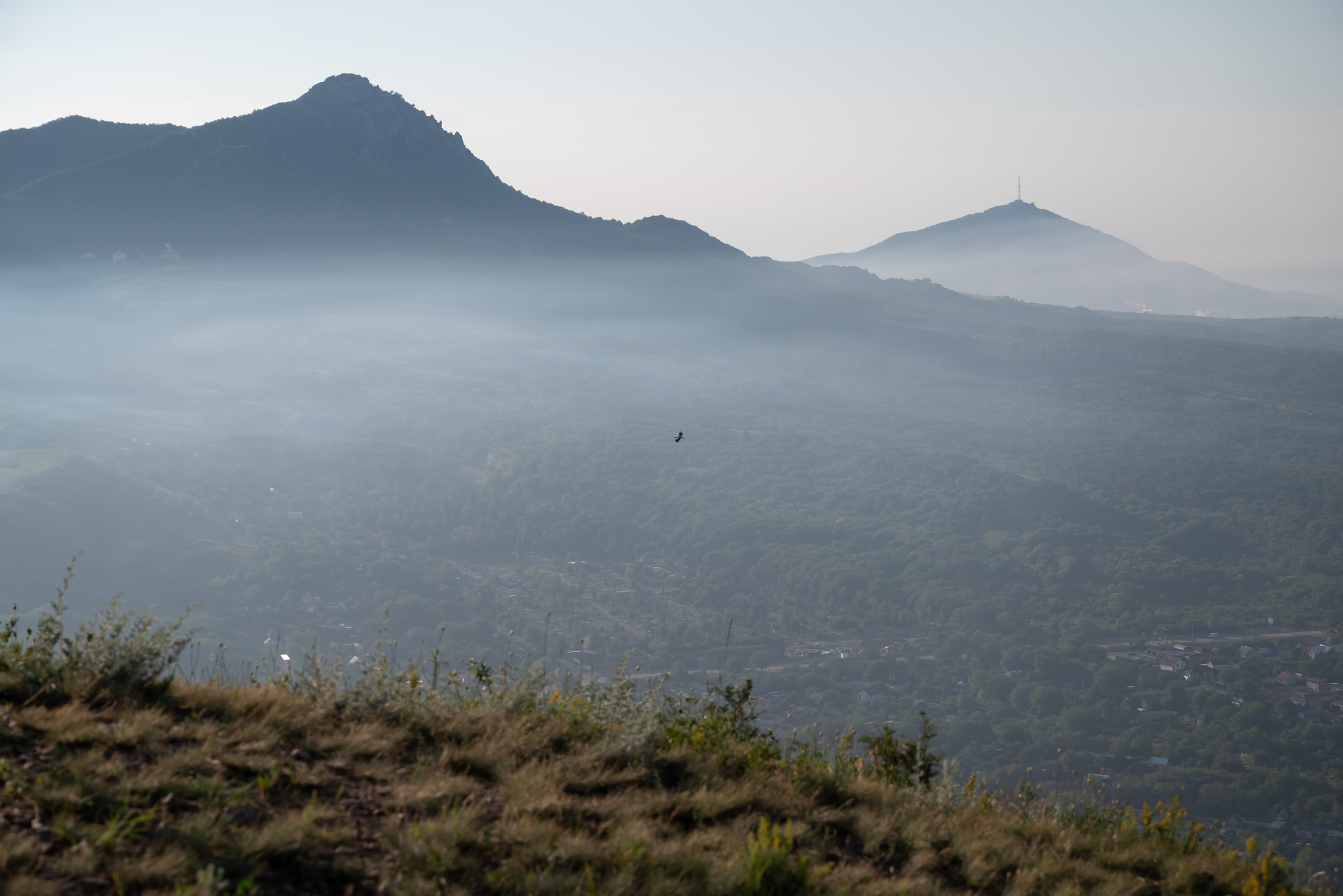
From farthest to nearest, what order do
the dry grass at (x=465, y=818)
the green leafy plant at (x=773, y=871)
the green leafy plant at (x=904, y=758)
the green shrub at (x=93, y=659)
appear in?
the green leafy plant at (x=904, y=758) → the green shrub at (x=93, y=659) → the green leafy plant at (x=773, y=871) → the dry grass at (x=465, y=818)

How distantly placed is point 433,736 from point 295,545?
182480 millimetres

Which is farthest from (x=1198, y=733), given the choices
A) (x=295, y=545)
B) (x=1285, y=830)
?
(x=295, y=545)

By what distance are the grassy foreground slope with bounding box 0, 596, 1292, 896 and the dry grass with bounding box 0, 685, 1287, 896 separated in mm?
15

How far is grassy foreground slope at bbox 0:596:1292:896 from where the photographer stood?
3463mm

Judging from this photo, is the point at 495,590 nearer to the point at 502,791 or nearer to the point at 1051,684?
the point at 1051,684

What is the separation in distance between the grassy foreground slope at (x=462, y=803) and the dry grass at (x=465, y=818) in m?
0.01

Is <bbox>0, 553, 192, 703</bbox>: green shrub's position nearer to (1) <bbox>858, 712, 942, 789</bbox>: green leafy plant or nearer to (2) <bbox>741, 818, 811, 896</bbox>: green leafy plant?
(2) <bbox>741, 818, 811, 896</bbox>: green leafy plant

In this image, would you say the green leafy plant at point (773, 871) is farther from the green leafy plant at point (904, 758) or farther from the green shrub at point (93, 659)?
the green shrub at point (93, 659)

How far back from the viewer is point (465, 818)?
12.7 ft

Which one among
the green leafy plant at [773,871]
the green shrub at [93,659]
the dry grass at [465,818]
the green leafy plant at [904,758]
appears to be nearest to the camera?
the dry grass at [465,818]

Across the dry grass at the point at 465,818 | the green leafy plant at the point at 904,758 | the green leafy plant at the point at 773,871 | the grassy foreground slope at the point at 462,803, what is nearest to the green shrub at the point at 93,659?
the grassy foreground slope at the point at 462,803

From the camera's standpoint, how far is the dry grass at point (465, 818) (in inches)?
134

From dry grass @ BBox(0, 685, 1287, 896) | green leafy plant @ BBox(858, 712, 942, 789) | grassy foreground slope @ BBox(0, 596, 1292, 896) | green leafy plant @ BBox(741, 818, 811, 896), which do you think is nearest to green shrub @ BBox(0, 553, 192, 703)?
grassy foreground slope @ BBox(0, 596, 1292, 896)

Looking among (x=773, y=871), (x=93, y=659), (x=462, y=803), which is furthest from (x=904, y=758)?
(x=93, y=659)
